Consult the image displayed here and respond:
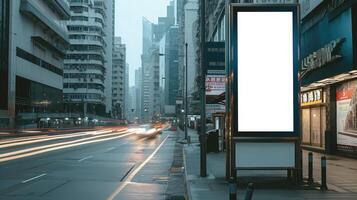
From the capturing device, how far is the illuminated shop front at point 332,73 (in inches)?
878

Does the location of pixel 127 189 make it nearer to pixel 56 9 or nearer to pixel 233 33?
pixel 233 33

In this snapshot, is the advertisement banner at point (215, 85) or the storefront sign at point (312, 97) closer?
the storefront sign at point (312, 97)

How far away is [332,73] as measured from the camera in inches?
940

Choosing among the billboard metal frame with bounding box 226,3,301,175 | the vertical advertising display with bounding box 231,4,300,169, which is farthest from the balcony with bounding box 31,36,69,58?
the vertical advertising display with bounding box 231,4,300,169

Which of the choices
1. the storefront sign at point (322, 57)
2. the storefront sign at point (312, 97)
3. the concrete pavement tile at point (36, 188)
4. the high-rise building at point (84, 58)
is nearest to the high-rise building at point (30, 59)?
the high-rise building at point (84, 58)

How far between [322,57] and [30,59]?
255 ft

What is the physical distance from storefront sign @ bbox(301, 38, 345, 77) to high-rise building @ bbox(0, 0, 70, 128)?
55.0 m

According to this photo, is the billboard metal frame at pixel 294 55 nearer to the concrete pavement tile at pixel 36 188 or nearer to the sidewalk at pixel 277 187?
the sidewalk at pixel 277 187

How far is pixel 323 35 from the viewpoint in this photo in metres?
25.8

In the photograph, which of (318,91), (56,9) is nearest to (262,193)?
(318,91)

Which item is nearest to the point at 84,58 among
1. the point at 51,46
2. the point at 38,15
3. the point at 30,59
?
the point at 51,46

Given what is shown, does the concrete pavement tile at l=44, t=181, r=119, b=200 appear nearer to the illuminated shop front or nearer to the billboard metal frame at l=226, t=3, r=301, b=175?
the billboard metal frame at l=226, t=3, r=301, b=175

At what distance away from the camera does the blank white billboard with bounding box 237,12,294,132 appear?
1509 cm

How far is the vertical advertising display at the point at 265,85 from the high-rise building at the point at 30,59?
6397 cm
